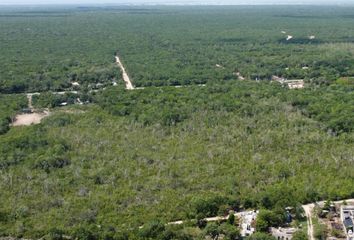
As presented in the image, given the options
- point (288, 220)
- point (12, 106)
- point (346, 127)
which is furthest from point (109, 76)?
point (288, 220)

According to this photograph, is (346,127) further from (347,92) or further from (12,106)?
(12,106)

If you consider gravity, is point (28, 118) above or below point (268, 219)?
below

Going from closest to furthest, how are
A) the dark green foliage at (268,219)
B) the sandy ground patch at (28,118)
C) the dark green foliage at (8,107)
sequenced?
the dark green foliage at (268,219) < the dark green foliage at (8,107) < the sandy ground patch at (28,118)

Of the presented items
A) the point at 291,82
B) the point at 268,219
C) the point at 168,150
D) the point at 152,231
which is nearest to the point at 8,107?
the point at 168,150

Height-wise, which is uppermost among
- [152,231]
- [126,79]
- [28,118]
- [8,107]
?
[152,231]

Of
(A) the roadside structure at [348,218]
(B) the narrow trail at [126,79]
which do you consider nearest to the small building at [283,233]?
(A) the roadside structure at [348,218]

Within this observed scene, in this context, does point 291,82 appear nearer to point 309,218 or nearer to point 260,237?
point 309,218

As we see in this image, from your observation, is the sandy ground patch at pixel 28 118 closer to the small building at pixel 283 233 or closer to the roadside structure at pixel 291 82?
the small building at pixel 283 233

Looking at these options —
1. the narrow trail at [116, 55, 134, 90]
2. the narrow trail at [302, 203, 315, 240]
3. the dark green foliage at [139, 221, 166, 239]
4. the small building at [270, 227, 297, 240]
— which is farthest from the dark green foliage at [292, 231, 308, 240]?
the narrow trail at [116, 55, 134, 90]
